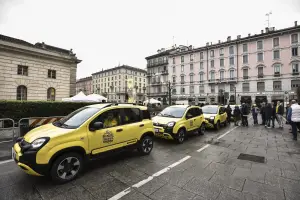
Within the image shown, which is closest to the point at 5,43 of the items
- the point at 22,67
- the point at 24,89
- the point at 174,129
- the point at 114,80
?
the point at 22,67

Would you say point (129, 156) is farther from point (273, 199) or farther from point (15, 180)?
point (273, 199)

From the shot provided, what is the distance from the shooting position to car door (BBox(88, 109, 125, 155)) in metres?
3.80

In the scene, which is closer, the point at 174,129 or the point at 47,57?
the point at 174,129

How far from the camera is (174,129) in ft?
21.2

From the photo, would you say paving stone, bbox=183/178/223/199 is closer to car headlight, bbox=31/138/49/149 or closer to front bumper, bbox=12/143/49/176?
front bumper, bbox=12/143/49/176

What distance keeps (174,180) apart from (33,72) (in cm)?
1855

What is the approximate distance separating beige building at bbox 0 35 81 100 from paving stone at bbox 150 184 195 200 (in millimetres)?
17889

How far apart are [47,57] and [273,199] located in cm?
2065

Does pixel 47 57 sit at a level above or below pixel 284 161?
above

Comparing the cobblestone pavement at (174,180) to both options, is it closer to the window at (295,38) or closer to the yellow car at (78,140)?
the yellow car at (78,140)

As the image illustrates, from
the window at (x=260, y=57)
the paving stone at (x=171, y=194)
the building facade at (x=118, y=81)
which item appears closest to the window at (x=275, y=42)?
the window at (x=260, y=57)

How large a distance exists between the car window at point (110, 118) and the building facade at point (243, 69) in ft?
114

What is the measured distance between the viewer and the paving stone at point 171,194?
285cm

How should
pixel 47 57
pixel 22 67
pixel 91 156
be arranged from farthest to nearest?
pixel 47 57, pixel 22 67, pixel 91 156
